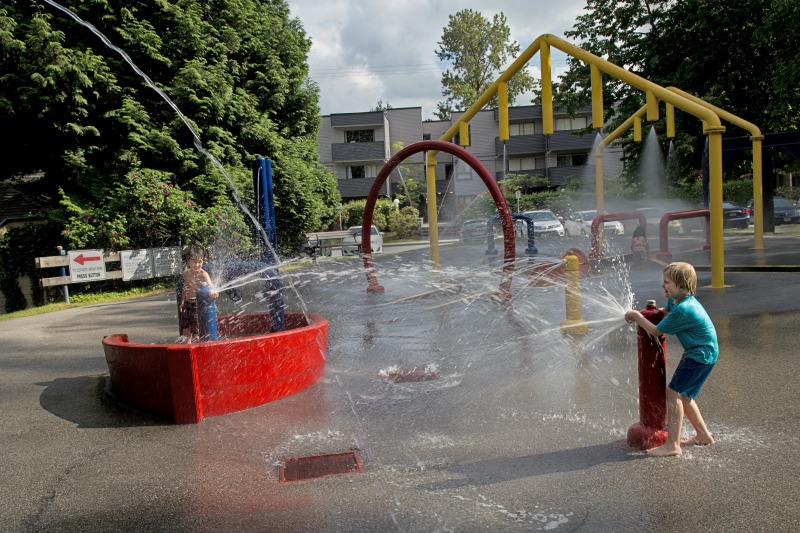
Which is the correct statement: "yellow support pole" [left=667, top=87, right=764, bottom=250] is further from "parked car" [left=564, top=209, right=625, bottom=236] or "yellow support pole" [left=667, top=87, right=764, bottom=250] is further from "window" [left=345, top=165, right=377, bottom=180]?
"window" [left=345, top=165, right=377, bottom=180]

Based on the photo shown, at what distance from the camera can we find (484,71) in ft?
195

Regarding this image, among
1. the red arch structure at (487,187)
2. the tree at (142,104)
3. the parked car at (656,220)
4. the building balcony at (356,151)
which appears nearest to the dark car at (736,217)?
the parked car at (656,220)

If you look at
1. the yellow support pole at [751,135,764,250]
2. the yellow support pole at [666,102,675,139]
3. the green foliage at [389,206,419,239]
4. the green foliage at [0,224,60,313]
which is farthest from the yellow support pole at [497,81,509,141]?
the green foliage at [389,206,419,239]

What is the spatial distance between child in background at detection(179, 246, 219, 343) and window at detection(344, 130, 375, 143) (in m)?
49.7

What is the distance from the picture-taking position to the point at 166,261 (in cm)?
1920

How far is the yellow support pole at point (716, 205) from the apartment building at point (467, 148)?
4190 centimetres

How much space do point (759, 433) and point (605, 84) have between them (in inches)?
960

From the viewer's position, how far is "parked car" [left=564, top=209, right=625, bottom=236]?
30359 millimetres

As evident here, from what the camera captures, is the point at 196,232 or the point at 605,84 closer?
the point at 196,232

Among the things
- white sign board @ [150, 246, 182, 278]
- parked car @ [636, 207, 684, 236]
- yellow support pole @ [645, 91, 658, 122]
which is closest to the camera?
yellow support pole @ [645, 91, 658, 122]

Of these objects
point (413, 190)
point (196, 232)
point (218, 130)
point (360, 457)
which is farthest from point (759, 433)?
point (413, 190)

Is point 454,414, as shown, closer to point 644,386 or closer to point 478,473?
point 478,473

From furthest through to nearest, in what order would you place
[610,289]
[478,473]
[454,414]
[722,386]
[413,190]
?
[413,190] < [610,289] < [722,386] < [454,414] < [478,473]

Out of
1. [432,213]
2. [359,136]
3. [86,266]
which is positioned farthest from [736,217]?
[359,136]
